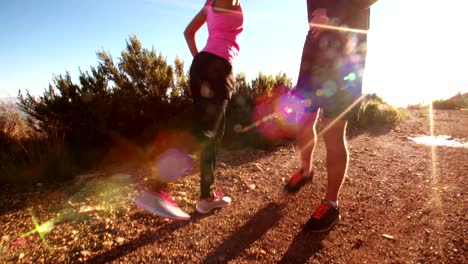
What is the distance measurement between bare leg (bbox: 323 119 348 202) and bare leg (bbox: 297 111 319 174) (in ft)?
1.51

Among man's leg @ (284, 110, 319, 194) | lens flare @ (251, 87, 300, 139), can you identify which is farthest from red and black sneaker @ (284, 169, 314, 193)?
lens flare @ (251, 87, 300, 139)

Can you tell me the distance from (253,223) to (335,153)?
80cm

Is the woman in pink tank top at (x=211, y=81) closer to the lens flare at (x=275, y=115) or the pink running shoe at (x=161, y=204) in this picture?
→ the pink running shoe at (x=161, y=204)

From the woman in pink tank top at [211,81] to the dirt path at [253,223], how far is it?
0.14 metres

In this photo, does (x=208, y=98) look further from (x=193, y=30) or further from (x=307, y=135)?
(x=307, y=135)

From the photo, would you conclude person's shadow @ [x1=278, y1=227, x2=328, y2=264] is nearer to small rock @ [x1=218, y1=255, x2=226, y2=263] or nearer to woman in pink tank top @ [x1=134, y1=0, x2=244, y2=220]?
small rock @ [x1=218, y1=255, x2=226, y2=263]

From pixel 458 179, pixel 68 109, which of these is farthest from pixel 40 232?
pixel 458 179

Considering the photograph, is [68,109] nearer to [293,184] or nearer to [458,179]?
[293,184]

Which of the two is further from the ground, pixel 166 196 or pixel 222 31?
pixel 222 31

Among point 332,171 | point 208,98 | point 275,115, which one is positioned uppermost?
point 208,98

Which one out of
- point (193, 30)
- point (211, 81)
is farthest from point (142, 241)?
point (193, 30)

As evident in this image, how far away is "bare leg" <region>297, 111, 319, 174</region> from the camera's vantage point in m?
2.45

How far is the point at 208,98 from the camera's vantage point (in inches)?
81.4

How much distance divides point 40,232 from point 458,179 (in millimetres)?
3787
